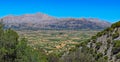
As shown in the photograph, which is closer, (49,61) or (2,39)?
(2,39)

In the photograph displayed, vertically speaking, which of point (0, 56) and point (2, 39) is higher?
point (2, 39)

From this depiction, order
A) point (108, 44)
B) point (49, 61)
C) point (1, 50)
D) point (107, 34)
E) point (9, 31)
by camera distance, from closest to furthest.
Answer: point (1, 50) → point (9, 31) → point (49, 61) → point (108, 44) → point (107, 34)

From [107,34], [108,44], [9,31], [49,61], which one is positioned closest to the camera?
[9,31]

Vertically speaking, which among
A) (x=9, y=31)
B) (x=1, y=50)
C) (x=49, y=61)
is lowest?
(x=49, y=61)

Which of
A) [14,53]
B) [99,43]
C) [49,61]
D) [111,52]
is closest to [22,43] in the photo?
[14,53]

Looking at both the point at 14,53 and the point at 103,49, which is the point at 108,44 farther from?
the point at 14,53

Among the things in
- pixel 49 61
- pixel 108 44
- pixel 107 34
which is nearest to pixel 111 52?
pixel 108 44

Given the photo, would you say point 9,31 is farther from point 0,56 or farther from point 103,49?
point 103,49
